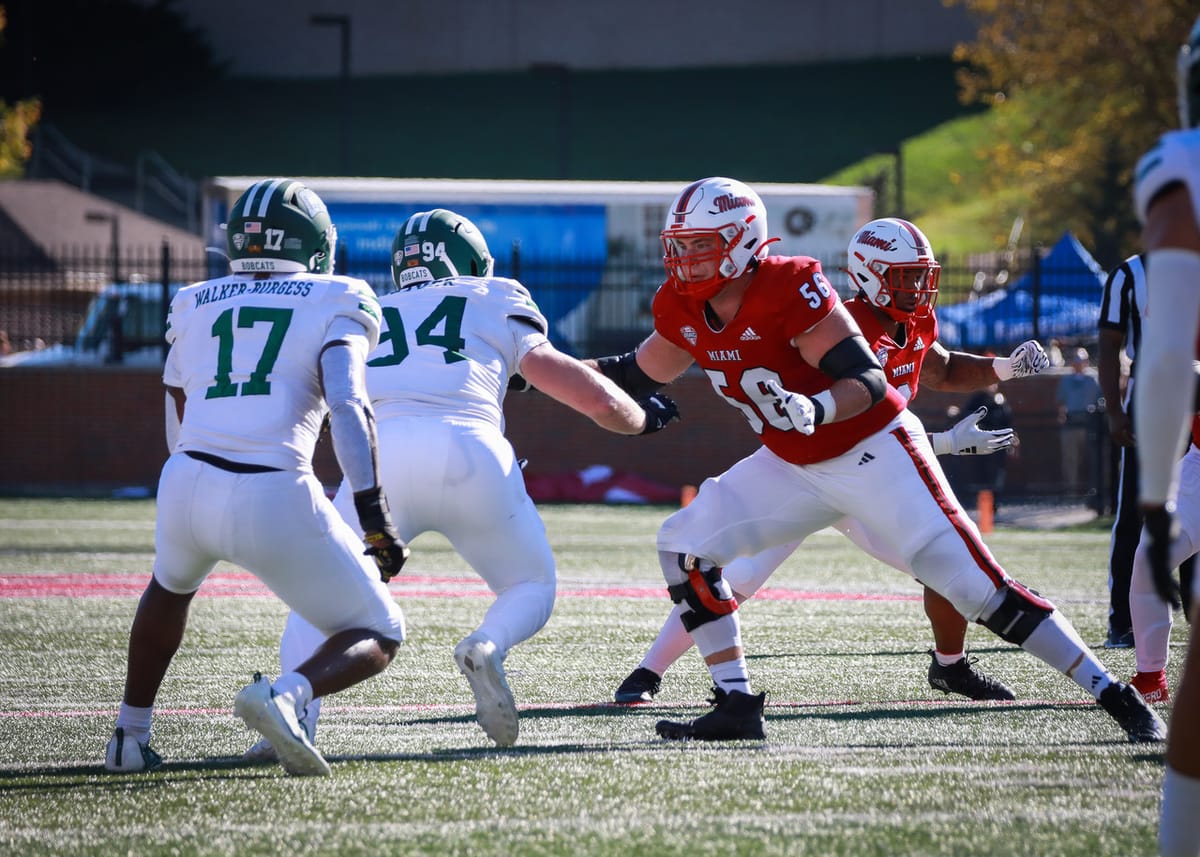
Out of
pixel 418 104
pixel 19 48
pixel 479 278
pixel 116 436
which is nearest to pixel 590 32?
pixel 418 104

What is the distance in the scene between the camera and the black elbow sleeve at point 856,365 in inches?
196

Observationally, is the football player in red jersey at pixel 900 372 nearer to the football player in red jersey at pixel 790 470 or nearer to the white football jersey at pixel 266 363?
the football player in red jersey at pixel 790 470

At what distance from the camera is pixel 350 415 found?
170 inches

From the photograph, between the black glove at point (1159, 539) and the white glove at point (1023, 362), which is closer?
the black glove at point (1159, 539)

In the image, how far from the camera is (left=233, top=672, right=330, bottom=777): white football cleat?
4227mm

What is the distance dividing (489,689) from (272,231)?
151 centimetres

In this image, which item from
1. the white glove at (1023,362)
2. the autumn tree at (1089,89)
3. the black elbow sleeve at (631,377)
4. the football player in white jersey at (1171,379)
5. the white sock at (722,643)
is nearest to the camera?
the football player in white jersey at (1171,379)

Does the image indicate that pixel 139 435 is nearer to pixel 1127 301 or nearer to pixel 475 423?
pixel 1127 301

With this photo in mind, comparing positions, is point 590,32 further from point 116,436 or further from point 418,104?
point 116,436

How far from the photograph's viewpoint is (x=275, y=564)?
4.34m

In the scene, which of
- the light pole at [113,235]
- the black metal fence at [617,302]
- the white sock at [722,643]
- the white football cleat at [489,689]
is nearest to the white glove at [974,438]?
the white sock at [722,643]

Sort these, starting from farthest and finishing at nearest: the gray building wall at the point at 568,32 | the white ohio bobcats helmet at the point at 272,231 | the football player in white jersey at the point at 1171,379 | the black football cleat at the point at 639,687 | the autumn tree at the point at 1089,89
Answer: the gray building wall at the point at 568,32 → the autumn tree at the point at 1089,89 → the black football cleat at the point at 639,687 → the white ohio bobcats helmet at the point at 272,231 → the football player in white jersey at the point at 1171,379

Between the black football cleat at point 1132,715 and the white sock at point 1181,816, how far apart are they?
1.64 metres

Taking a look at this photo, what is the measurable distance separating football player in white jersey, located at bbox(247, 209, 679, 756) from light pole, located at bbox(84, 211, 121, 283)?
14.4 m
